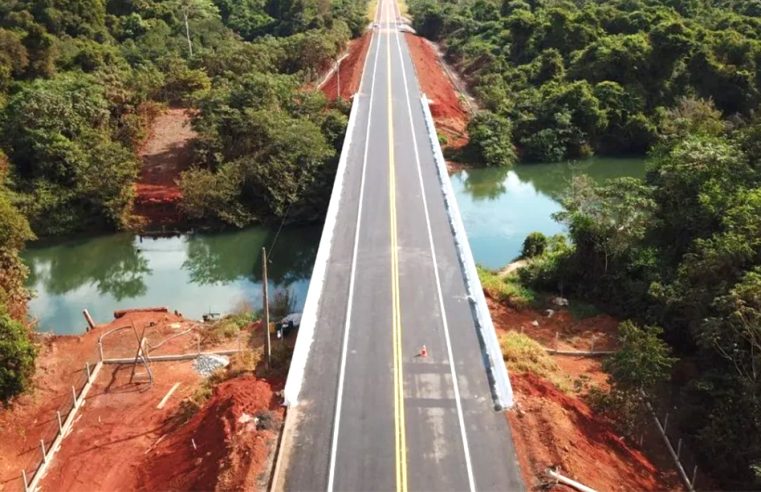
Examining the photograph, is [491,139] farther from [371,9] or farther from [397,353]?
[371,9]

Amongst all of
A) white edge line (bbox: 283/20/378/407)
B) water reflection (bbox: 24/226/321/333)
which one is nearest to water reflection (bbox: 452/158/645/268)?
white edge line (bbox: 283/20/378/407)

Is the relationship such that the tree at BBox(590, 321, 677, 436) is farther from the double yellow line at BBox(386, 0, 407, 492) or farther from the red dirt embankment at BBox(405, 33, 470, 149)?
Result: the red dirt embankment at BBox(405, 33, 470, 149)

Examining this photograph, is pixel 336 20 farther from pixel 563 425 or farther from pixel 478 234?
pixel 563 425

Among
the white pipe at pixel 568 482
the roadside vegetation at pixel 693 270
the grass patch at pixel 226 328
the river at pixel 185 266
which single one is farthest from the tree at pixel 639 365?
the river at pixel 185 266

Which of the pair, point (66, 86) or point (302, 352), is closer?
point (302, 352)

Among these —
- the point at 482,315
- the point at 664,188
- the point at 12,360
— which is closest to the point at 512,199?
the point at 664,188

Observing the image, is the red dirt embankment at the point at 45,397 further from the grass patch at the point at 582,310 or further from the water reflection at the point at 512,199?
the water reflection at the point at 512,199

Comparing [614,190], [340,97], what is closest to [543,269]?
[614,190]
